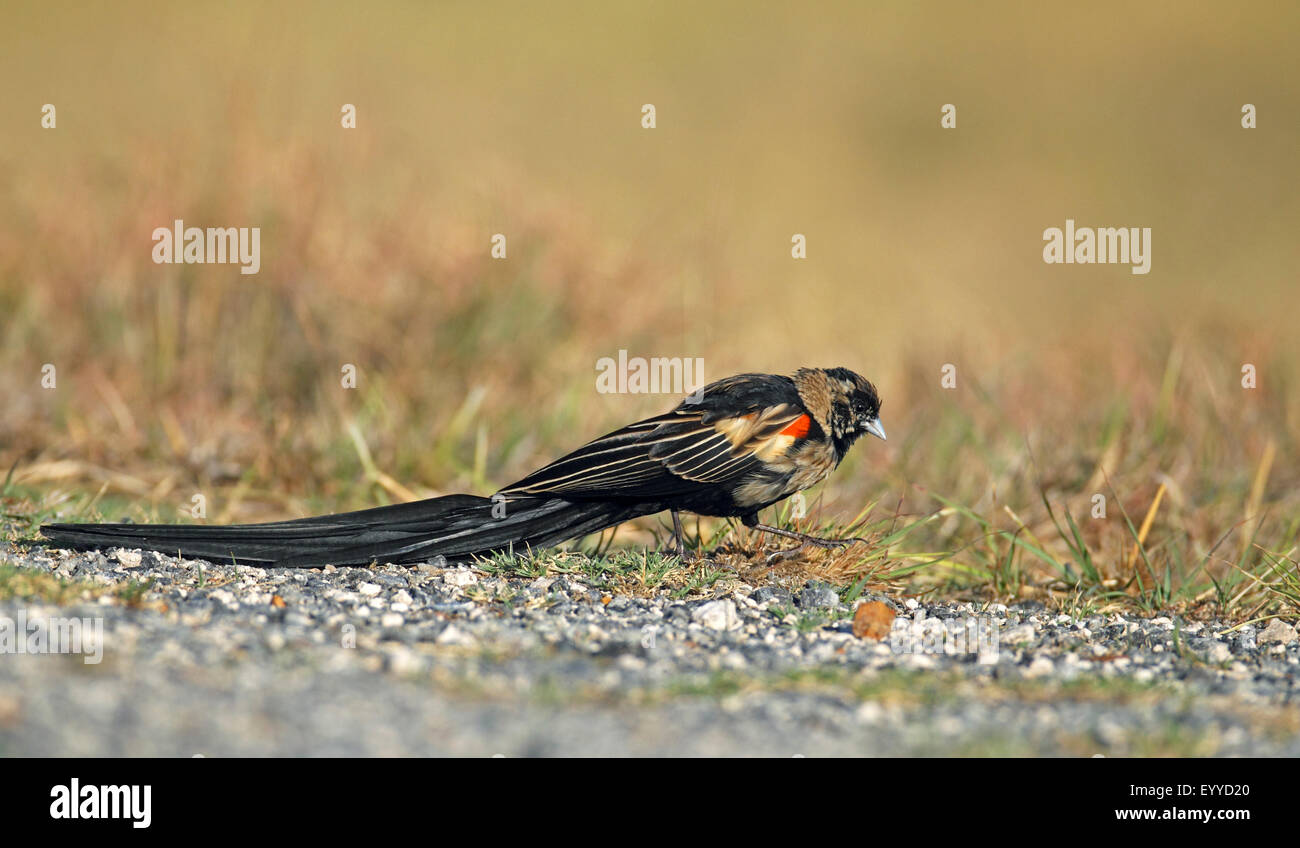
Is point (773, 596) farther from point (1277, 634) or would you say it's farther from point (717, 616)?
point (1277, 634)

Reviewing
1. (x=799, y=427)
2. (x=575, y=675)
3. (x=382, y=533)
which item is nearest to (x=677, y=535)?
(x=799, y=427)

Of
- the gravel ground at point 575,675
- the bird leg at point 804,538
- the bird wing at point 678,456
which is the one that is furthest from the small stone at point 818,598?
the bird wing at point 678,456

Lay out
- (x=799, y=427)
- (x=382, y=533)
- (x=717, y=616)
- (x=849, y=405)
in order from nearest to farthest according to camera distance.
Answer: (x=717, y=616), (x=382, y=533), (x=799, y=427), (x=849, y=405)

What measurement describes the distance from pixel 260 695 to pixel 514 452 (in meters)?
4.30

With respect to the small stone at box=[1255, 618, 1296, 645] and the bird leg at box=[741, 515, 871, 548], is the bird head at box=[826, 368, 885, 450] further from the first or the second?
the small stone at box=[1255, 618, 1296, 645]

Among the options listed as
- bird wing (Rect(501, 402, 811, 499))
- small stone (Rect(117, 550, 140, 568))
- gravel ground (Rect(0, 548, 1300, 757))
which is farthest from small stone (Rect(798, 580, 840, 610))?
small stone (Rect(117, 550, 140, 568))

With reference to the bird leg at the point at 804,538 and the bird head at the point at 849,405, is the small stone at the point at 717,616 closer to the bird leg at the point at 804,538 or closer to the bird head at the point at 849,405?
the bird leg at the point at 804,538

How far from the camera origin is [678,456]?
488 centimetres

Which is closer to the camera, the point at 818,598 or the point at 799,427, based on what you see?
the point at 818,598

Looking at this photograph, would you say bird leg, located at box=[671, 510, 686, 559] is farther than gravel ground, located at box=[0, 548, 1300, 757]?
Yes

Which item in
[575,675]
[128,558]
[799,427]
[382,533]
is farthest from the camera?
[799,427]

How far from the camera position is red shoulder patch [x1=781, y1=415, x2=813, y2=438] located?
193 inches

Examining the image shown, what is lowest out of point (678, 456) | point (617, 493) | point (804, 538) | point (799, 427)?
point (804, 538)

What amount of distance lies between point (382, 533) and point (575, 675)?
168 cm
